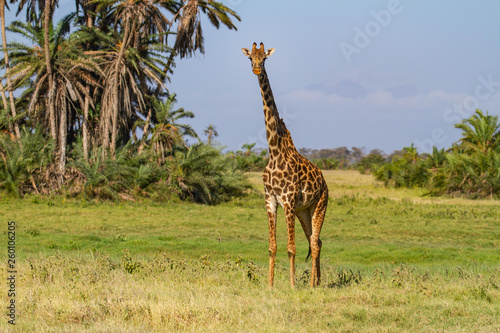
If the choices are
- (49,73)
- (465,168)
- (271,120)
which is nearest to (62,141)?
(49,73)

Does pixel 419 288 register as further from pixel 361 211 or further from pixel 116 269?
pixel 361 211

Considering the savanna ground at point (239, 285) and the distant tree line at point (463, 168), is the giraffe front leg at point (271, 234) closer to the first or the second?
the savanna ground at point (239, 285)

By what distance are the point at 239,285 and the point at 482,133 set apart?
95.2 feet

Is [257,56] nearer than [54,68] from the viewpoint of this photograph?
Yes

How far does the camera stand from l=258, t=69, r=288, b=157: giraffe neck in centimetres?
791

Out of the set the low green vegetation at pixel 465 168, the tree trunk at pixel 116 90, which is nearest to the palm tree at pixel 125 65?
the tree trunk at pixel 116 90

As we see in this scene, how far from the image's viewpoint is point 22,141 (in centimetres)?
2320

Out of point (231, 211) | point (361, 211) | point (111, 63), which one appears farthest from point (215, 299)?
point (111, 63)

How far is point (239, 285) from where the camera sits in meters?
7.96

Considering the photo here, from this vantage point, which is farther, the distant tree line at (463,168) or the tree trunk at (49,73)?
the distant tree line at (463,168)

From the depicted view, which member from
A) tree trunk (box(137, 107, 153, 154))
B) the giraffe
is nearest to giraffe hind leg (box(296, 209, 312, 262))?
the giraffe

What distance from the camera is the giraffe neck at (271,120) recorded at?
7.91m

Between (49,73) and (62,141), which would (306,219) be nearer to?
(62,141)

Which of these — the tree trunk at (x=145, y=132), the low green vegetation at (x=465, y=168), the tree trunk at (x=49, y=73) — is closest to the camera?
the tree trunk at (x=49, y=73)
